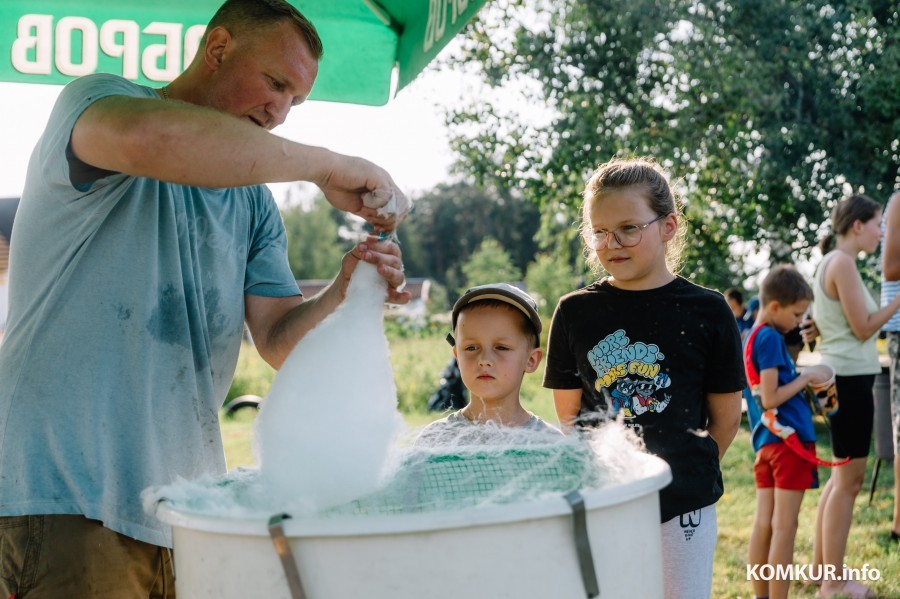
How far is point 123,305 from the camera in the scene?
134 cm

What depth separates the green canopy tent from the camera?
6.49 feet

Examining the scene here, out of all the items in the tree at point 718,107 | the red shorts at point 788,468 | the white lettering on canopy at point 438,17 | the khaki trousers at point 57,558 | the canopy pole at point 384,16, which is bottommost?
the red shorts at point 788,468

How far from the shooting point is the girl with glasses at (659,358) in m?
1.85

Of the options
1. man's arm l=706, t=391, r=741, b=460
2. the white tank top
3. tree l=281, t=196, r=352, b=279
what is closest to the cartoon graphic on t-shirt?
man's arm l=706, t=391, r=741, b=460

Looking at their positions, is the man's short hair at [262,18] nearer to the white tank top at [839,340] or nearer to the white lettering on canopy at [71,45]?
the white lettering on canopy at [71,45]

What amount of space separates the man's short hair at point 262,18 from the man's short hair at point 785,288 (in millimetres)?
2216

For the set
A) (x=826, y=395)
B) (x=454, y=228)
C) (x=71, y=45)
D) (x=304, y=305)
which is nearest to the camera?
(x=304, y=305)

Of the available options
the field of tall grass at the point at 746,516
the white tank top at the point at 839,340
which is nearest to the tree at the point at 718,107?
the field of tall grass at the point at 746,516

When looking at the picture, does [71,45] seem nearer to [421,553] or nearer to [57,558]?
[57,558]

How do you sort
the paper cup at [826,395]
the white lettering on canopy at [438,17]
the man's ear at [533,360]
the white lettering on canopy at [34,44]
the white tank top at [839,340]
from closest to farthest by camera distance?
the white lettering on canopy at [438,17], the white lettering on canopy at [34,44], the man's ear at [533,360], the paper cup at [826,395], the white tank top at [839,340]

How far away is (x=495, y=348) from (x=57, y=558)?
1.19 meters

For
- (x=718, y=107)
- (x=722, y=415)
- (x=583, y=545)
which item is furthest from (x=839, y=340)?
(x=718, y=107)

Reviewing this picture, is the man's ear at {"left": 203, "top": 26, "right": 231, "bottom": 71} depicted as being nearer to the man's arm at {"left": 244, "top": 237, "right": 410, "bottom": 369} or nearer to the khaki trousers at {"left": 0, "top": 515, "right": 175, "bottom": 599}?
the man's arm at {"left": 244, "top": 237, "right": 410, "bottom": 369}

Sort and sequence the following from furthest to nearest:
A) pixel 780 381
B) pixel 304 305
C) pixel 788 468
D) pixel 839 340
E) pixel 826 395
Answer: pixel 839 340, pixel 826 395, pixel 780 381, pixel 788 468, pixel 304 305
